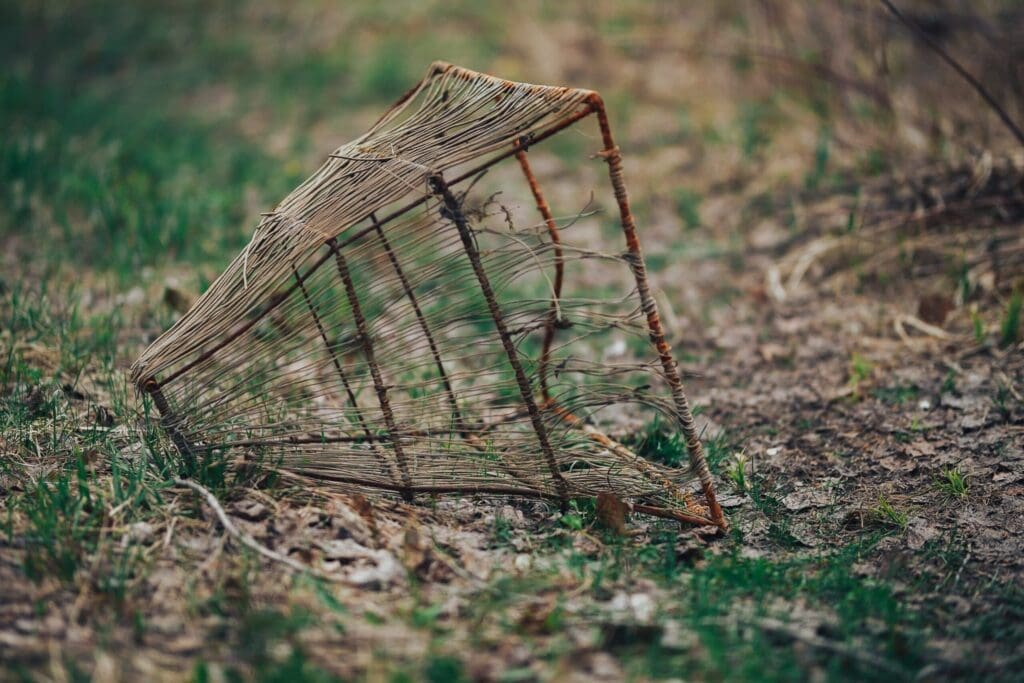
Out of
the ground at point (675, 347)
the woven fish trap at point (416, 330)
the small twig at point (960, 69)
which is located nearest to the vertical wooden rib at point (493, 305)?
the woven fish trap at point (416, 330)

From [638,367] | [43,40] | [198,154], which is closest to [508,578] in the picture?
[638,367]

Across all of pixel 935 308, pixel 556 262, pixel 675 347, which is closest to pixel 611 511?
pixel 556 262

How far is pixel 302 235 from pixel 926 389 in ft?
7.77

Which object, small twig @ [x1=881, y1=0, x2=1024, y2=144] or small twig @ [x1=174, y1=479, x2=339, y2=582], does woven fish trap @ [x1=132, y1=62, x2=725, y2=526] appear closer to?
small twig @ [x1=174, y1=479, x2=339, y2=582]

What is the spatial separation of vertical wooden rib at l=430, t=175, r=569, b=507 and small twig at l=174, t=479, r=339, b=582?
0.66 metres

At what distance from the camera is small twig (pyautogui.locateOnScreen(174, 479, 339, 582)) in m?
2.11

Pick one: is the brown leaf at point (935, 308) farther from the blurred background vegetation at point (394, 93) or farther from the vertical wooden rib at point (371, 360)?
the vertical wooden rib at point (371, 360)

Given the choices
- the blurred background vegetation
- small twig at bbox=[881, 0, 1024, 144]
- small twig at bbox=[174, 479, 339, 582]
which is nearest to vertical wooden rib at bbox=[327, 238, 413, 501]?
small twig at bbox=[174, 479, 339, 582]

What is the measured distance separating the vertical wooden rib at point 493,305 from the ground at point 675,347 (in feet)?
0.80

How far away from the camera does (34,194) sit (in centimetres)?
472

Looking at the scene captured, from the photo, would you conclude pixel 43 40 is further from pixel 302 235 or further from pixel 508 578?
pixel 508 578

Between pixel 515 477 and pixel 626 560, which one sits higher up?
pixel 515 477

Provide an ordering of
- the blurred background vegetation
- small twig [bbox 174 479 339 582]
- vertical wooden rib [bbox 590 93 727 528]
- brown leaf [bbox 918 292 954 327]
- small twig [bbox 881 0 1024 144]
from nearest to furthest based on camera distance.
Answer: small twig [bbox 174 479 339 582] < vertical wooden rib [bbox 590 93 727 528] < small twig [bbox 881 0 1024 144] < brown leaf [bbox 918 292 954 327] < the blurred background vegetation

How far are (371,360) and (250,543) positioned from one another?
559 millimetres
